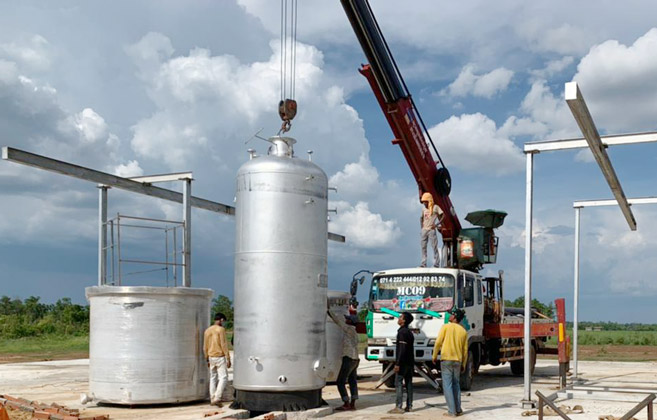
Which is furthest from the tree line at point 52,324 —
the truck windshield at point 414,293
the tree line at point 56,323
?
the truck windshield at point 414,293

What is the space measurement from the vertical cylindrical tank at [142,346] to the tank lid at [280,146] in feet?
10.8

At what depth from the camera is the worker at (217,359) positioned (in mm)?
14320

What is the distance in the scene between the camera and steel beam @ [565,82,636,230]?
424 inches

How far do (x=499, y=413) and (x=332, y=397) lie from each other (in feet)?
12.7

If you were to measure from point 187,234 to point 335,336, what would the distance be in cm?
507

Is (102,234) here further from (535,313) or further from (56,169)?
(535,313)

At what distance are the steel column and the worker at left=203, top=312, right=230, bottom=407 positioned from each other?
3994 mm

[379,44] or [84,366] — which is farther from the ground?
[379,44]

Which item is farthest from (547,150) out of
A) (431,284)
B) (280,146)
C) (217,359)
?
(217,359)

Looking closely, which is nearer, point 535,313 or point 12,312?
point 535,313

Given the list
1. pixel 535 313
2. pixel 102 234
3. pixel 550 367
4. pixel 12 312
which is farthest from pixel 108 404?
pixel 12 312

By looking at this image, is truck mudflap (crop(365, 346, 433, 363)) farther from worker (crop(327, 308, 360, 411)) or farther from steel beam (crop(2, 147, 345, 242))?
steel beam (crop(2, 147, 345, 242))

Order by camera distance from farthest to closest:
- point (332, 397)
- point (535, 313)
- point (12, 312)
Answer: point (12, 312) < point (535, 313) < point (332, 397)

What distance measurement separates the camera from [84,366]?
27.3 meters
